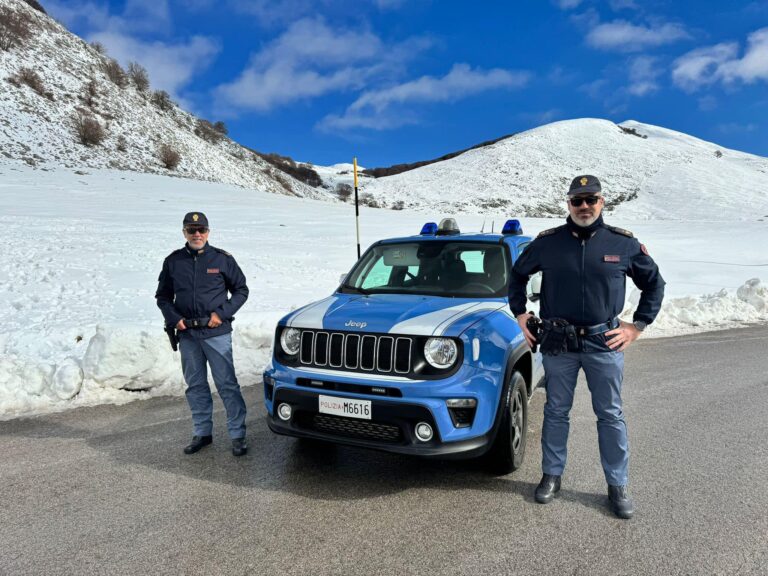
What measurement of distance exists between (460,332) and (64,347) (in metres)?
5.85

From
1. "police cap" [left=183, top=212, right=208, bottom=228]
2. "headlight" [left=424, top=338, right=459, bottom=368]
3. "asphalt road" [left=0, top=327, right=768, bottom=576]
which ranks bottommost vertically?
"asphalt road" [left=0, top=327, right=768, bottom=576]

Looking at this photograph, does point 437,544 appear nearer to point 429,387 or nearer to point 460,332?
point 429,387

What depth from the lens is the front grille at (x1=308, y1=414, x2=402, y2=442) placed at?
11.9 ft

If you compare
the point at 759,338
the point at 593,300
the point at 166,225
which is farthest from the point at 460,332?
the point at 166,225

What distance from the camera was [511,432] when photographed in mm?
3959

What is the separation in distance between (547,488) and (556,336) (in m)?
1.07

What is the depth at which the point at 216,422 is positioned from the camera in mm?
5375

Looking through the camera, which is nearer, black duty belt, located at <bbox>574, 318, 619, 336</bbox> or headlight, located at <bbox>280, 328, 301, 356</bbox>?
black duty belt, located at <bbox>574, 318, 619, 336</bbox>

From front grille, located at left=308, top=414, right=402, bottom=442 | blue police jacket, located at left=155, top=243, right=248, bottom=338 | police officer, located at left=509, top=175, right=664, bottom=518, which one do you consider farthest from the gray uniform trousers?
blue police jacket, located at left=155, top=243, right=248, bottom=338

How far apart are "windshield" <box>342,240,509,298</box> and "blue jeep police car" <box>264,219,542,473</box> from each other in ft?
0.73

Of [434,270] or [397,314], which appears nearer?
[397,314]

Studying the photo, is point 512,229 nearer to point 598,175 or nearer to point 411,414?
point 411,414

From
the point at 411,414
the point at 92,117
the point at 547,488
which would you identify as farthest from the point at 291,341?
the point at 92,117

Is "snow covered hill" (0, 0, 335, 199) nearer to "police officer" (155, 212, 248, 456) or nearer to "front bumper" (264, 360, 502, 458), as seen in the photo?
"police officer" (155, 212, 248, 456)
